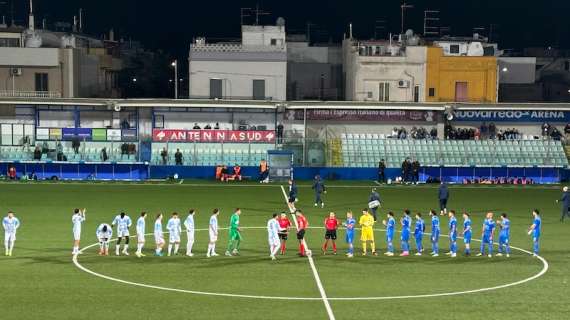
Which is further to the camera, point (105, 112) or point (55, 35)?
point (55, 35)

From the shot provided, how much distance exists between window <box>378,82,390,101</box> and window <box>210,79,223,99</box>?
48.3 ft

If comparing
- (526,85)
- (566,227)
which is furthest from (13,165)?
(526,85)

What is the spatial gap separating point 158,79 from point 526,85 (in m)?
53.8

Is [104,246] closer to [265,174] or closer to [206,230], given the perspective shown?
[206,230]

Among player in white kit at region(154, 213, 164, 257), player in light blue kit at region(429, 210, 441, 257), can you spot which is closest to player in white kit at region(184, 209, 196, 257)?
player in white kit at region(154, 213, 164, 257)

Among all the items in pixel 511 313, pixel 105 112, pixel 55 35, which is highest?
pixel 55 35

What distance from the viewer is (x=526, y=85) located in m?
96.9

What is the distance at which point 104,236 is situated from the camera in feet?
101

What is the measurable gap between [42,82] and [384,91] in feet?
101

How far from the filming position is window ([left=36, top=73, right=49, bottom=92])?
245 ft

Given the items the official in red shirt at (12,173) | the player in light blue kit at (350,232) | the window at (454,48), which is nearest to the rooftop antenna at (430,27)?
the window at (454,48)

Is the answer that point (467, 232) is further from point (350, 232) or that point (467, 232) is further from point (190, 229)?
point (190, 229)

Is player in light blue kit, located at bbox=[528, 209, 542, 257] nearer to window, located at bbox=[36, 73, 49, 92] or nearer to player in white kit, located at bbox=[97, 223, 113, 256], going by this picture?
player in white kit, located at bbox=[97, 223, 113, 256]

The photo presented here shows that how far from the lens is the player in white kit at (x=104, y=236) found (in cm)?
3070
